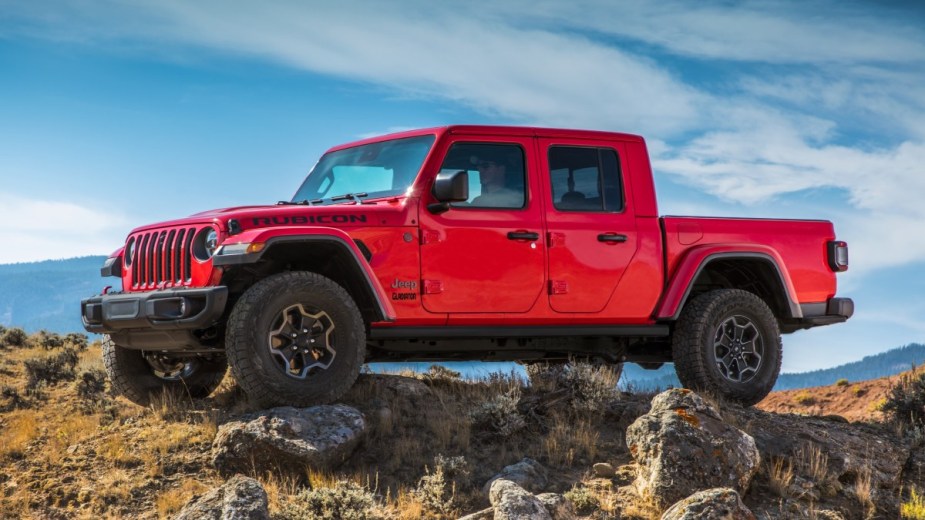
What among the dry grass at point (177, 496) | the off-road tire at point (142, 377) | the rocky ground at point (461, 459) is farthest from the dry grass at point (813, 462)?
the off-road tire at point (142, 377)

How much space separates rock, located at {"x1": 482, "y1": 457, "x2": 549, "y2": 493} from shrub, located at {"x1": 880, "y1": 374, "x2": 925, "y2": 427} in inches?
179

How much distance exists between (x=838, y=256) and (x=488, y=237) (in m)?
4.27

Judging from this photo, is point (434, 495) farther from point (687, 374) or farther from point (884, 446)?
point (884, 446)

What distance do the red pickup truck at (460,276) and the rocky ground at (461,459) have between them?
1.47 ft

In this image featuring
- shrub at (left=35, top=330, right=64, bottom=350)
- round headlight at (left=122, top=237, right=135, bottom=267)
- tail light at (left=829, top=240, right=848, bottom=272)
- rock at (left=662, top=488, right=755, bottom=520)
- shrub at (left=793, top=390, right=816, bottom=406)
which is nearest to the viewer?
rock at (left=662, top=488, right=755, bottom=520)

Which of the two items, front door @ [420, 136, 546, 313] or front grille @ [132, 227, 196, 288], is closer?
front grille @ [132, 227, 196, 288]

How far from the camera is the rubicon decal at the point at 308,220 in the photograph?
7.58 meters

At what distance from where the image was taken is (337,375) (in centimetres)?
764

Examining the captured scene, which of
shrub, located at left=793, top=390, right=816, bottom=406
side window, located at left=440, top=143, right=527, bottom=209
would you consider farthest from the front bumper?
shrub, located at left=793, top=390, right=816, bottom=406

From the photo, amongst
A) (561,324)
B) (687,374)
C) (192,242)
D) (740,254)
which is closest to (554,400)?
(561,324)

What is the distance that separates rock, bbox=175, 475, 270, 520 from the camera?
6.08 meters

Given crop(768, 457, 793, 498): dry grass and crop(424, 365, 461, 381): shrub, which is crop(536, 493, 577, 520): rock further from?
crop(424, 365, 461, 381): shrub

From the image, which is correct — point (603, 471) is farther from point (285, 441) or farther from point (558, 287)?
point (285, 441)

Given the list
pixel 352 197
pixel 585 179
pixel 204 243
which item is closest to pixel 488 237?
pixel 352 197
